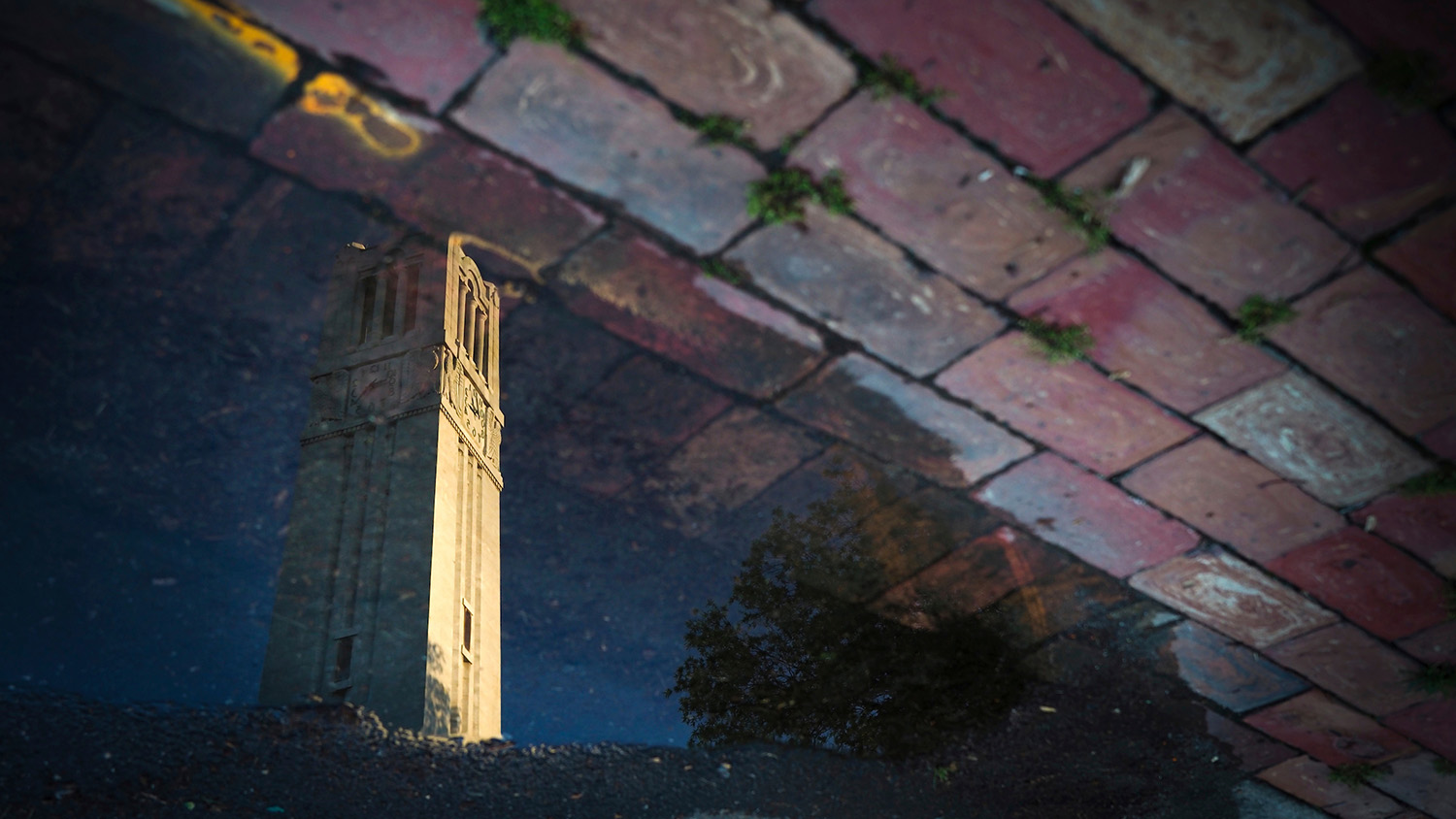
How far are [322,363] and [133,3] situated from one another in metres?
5.40

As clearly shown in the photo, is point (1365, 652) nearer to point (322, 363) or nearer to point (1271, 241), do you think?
point (1271, 241)

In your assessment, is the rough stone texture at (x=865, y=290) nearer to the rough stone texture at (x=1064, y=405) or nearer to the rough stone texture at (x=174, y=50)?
the rough stone texture at (x=1064, y=405)

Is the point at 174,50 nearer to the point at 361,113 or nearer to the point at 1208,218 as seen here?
the point at 361,113

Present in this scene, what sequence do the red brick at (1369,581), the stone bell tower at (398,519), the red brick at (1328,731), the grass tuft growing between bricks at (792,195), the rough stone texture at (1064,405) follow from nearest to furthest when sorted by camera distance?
the grass tuft growing between bricks at (792,195), the rough stone texture at (1064,405), the red brick at (1369,581), the red brick at (1328,731), the stone bell tower at (398,519)

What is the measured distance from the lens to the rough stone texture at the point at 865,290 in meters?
2.67

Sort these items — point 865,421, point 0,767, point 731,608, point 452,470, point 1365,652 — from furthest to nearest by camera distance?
point 452,470 → point 731,608 → point 1365,652 → point 865,421 → point 0,767

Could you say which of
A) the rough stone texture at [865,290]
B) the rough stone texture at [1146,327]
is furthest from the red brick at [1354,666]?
the rough stone texture at [865,290]

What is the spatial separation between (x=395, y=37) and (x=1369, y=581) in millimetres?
4185

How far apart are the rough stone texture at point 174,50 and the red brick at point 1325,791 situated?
18.5ft

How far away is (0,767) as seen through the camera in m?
2.75

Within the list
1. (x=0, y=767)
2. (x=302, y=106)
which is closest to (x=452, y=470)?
(x=0, y=767)

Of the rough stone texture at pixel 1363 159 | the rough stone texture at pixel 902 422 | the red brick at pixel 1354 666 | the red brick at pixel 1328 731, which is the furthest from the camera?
the red brick at pixel 1328 731

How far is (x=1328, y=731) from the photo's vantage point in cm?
431

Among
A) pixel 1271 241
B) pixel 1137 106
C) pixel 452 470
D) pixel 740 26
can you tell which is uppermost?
pixel 452 470
